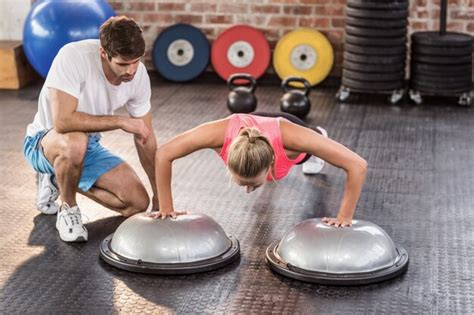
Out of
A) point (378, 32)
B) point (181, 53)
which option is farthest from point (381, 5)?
point (181, 53)

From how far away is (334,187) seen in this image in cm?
374

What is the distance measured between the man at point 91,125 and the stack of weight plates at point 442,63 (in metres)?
2.48

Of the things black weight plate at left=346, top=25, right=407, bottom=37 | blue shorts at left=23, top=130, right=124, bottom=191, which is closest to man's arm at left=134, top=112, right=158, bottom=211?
blue shorts at left=23, top=130, right=124, bottom=191

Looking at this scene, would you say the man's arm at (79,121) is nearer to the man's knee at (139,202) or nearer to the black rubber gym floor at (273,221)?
the man's knee at (139,202)

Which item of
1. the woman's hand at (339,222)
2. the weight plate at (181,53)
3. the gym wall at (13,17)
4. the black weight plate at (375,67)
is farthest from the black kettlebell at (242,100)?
the woman's hand at (339,222)

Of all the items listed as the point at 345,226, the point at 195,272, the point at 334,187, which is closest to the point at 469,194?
the point at 334,187

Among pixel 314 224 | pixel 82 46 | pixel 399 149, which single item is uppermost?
pixel 82 46

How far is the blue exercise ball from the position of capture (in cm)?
498

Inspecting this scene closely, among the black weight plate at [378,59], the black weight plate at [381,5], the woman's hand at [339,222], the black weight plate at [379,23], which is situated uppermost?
the black weight plate at [381,5]

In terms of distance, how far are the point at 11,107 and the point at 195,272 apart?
8.87ft

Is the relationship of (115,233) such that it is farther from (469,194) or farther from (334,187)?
(469,194)

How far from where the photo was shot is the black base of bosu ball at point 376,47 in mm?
5133

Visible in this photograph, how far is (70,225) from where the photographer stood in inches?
122

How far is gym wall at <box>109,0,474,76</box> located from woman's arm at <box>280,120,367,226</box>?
307 cm
